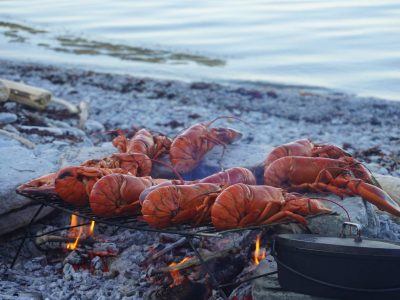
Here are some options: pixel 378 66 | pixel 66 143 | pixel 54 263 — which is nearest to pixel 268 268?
pixel 54 263

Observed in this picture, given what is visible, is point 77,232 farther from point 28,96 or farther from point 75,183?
point 28,96

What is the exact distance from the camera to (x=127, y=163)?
17.7 feet

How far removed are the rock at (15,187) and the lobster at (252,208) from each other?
2.13 metres

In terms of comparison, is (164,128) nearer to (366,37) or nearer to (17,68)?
(17,68)

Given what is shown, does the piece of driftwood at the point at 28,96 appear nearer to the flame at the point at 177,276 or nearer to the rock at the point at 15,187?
the rock at the point at 15,187

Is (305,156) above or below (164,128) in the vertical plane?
above

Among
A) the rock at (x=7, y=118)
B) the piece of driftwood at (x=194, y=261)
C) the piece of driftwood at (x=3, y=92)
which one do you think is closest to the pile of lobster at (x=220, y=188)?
the piece of driftwood at (x=194, y=261)

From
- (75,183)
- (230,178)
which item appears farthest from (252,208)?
(75,183)

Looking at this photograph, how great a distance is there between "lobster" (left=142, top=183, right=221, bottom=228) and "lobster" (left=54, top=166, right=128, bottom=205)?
0.64 metres

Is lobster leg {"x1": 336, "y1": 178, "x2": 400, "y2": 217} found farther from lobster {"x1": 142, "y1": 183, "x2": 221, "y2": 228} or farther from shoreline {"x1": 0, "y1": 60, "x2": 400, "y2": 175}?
shoreline {"x1": 0, "y1": 60, "x2": 400, "y2": 175}

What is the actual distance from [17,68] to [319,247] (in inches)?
586

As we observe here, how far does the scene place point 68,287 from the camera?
491 cm

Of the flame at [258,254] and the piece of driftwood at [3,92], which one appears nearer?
the flame at [258,254]

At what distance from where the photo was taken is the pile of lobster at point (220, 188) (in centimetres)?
415
